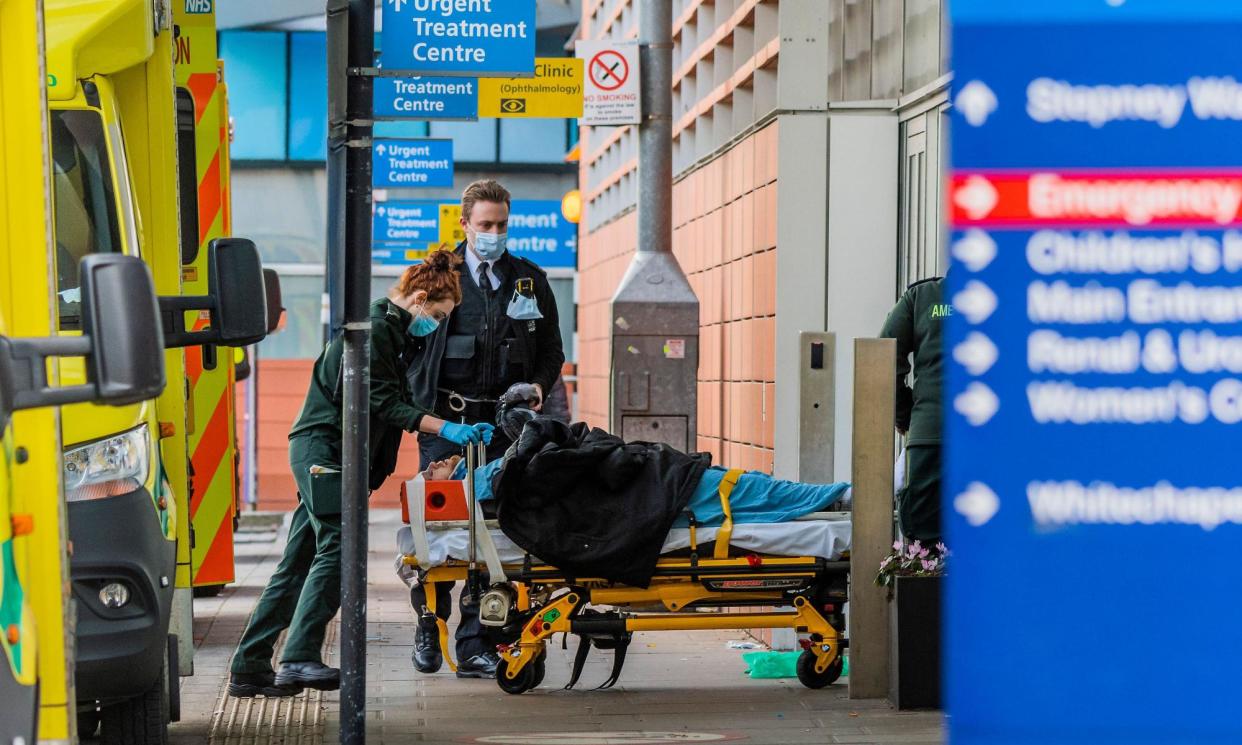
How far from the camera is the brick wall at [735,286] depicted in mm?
10016

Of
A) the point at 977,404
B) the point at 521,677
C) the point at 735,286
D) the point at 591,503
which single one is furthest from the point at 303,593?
the point at 977,404

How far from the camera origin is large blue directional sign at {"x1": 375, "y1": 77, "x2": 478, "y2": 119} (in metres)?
10.5

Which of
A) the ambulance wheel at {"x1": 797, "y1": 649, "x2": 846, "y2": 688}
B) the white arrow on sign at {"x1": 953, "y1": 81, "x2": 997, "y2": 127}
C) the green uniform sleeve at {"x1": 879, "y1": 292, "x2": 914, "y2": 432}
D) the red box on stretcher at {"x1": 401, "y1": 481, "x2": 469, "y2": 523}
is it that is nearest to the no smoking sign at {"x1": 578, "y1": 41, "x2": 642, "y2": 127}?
the green uniform sleeve at {"x1": 879, "y1": 292, "x2": 914, "y2": 432}

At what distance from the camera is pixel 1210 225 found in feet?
7.82

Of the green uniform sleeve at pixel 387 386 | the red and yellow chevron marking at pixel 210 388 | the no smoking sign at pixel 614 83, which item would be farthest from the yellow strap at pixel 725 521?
the red and yellow chevron marking at pixel 210 388

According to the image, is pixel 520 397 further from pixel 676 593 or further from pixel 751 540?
pixel 751 540

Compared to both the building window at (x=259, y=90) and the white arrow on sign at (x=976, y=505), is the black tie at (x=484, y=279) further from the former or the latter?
the building window at (x=259, y=90)

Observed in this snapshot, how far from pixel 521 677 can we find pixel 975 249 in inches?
227

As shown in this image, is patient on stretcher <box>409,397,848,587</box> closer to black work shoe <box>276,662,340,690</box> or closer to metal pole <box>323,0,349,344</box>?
black work shoe <box>276,662,340,690</box>

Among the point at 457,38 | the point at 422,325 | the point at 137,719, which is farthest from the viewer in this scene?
the point at 422,325

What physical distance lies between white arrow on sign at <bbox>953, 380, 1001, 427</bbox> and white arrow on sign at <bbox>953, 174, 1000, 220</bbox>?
0.20 metres

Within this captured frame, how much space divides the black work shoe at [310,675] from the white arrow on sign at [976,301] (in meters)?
5.38

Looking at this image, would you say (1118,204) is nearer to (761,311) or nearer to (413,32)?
(413,32)

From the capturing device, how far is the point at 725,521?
7.48 meters
